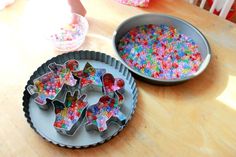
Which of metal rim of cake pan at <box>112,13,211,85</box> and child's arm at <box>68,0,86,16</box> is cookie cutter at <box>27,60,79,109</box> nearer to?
metal rim of cake pan at <box>112,13,211,85</box>

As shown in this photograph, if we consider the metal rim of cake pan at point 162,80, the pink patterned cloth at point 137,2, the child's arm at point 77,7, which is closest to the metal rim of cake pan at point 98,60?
the metal rim of cake pan at point 162,80

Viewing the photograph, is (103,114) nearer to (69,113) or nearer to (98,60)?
(69,113)

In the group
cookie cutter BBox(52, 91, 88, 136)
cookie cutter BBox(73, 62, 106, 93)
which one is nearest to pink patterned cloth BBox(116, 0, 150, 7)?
→ cookie cutter BBox(73, 62, 106, 93)

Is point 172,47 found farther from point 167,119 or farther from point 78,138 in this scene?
point 78,138

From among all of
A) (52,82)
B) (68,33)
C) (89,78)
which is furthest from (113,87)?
(68,33)

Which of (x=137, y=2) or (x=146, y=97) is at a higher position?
(x=137, y=2)

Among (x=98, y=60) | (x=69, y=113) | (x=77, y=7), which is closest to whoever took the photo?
(x=69, y=113)

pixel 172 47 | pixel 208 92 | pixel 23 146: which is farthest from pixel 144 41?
pixel 23 146
